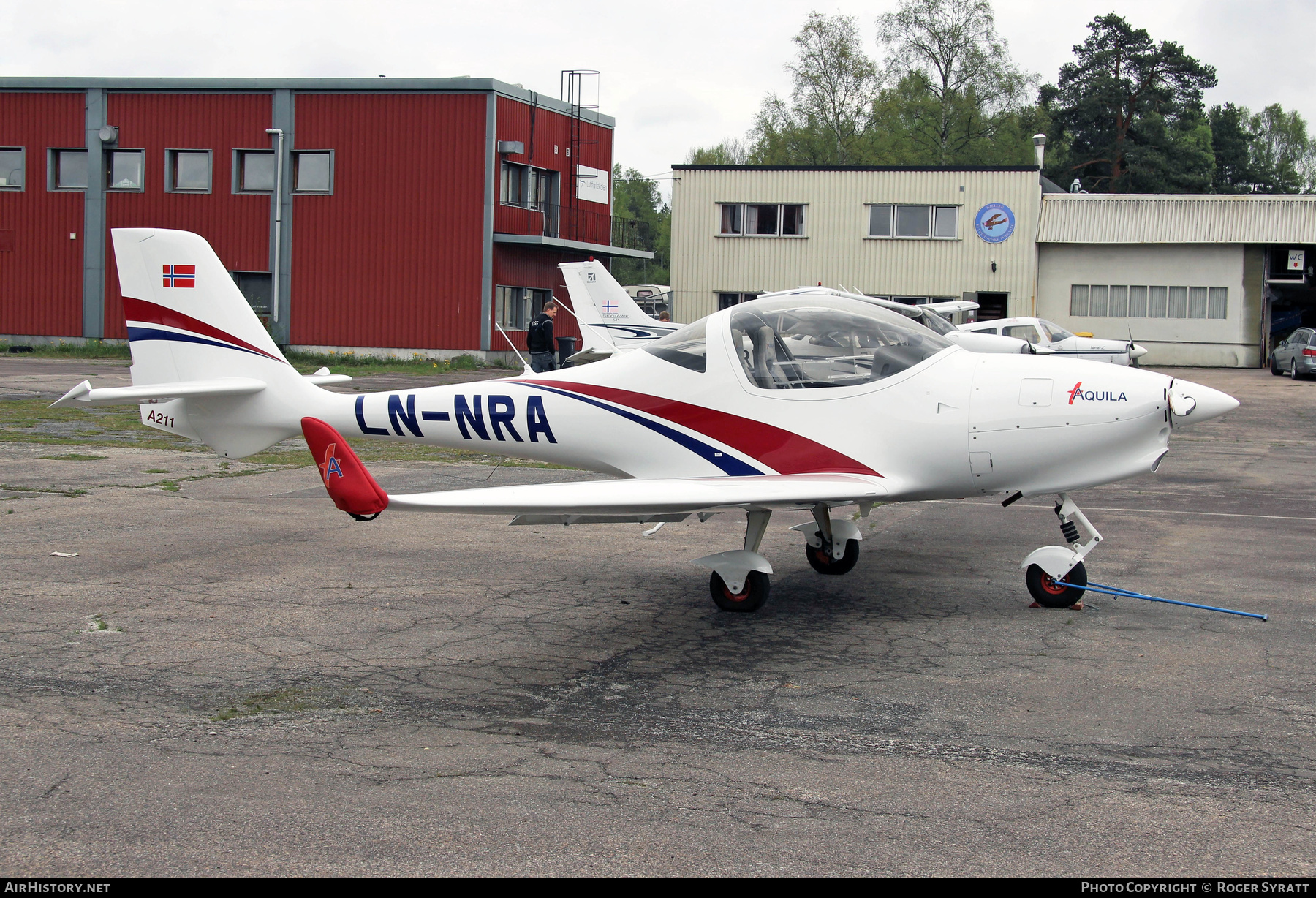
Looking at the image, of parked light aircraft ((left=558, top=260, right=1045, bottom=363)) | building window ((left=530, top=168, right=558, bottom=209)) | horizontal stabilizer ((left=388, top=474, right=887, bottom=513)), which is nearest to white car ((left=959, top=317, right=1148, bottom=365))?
parked light aircraft ((left=558, top=260, right=1045, bottom=363))

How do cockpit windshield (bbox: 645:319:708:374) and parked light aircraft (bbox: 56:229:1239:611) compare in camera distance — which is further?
cockpit windshield (bbox: 645:319:708:374)

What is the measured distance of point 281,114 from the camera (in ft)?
119

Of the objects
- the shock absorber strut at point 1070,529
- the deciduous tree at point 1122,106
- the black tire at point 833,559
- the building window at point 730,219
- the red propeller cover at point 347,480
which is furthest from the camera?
the deciduous tree at point 1122,106

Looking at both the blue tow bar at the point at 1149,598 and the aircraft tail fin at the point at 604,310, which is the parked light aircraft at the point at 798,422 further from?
the aircraft tail fin at the point at 604,310

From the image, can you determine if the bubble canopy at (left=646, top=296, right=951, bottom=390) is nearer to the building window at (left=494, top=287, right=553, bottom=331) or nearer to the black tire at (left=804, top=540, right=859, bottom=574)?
the black tire at (left=804, top=540, right=859, bottom=574)

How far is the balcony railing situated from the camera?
36969mm

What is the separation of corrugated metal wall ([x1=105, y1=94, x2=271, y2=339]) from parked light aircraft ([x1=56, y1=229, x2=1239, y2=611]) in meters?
30.0

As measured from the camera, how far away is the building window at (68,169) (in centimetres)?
3753

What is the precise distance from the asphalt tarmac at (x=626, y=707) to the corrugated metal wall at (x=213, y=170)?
28536 mm

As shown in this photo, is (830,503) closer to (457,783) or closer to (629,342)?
(457,783)

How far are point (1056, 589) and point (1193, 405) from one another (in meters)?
1.40

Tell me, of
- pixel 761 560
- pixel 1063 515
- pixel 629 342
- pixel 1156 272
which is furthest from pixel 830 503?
pixel 1156 272

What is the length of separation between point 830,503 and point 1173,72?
72728mm

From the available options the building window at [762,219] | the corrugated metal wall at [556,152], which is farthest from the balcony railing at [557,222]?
the building window at [762,219]
